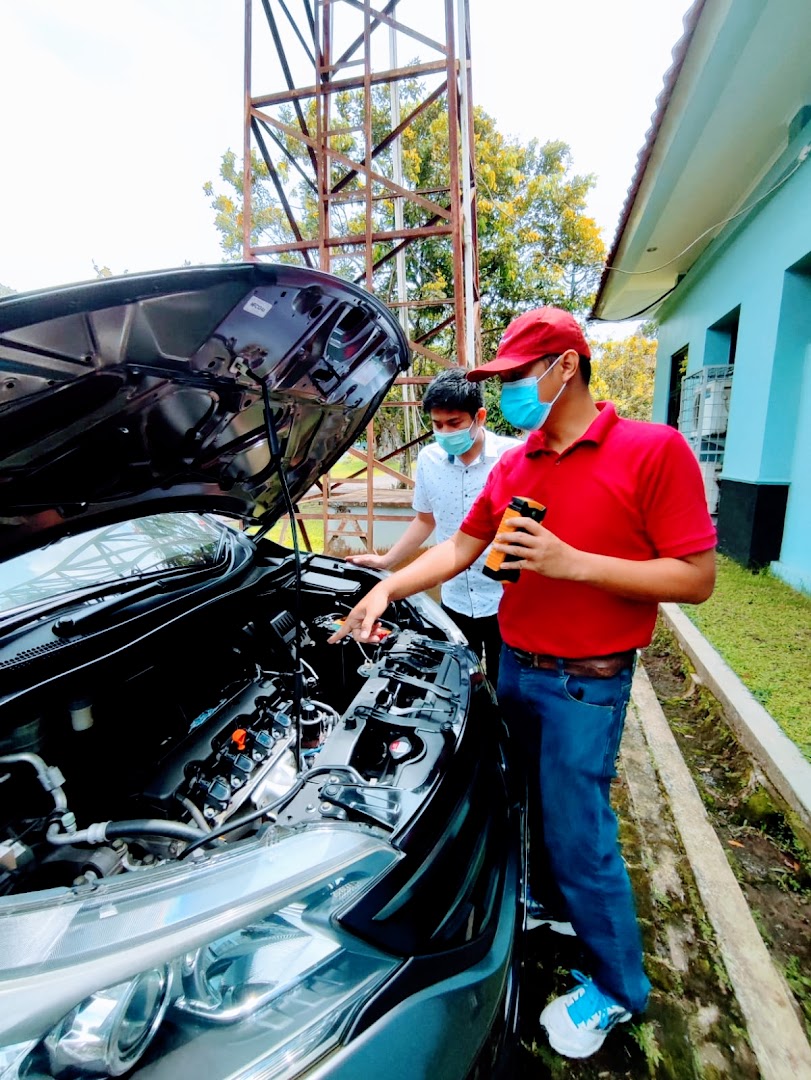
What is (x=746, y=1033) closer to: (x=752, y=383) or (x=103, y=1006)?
(x=103, y=1006)

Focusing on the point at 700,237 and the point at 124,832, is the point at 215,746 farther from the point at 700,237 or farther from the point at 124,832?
the point at 700,237

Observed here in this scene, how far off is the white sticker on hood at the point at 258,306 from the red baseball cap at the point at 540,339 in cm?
58

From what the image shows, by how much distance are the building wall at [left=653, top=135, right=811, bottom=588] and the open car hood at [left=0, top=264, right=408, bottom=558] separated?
3.60m

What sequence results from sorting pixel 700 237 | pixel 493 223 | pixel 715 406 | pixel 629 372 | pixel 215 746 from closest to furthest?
pixel 215 746 → pixel 715 406 → pixel 700 237 → pixel 493 223 → pixel 629 372

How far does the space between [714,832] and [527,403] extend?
193cm

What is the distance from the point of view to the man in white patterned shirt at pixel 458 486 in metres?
2.10

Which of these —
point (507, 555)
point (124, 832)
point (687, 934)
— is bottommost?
point (687, 934)

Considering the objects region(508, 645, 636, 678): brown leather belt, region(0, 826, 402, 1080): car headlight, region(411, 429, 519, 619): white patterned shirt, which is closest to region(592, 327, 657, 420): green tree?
region(411, 429, 519, 619): white patterned shirt

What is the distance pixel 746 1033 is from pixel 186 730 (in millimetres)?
1815

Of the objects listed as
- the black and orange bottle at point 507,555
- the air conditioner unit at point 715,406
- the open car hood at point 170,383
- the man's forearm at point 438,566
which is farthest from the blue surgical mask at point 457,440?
the air conditioner unit at point 715,406

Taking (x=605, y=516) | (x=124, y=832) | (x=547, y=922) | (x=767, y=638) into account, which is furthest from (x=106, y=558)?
(x=767, y=638)

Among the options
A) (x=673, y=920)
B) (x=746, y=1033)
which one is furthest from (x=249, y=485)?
(x=746, y=1033)

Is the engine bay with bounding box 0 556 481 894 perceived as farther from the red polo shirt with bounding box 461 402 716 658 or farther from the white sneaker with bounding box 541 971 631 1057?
the white sneaker with bounding box 541 971 631 1057

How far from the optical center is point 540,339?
126 cm
